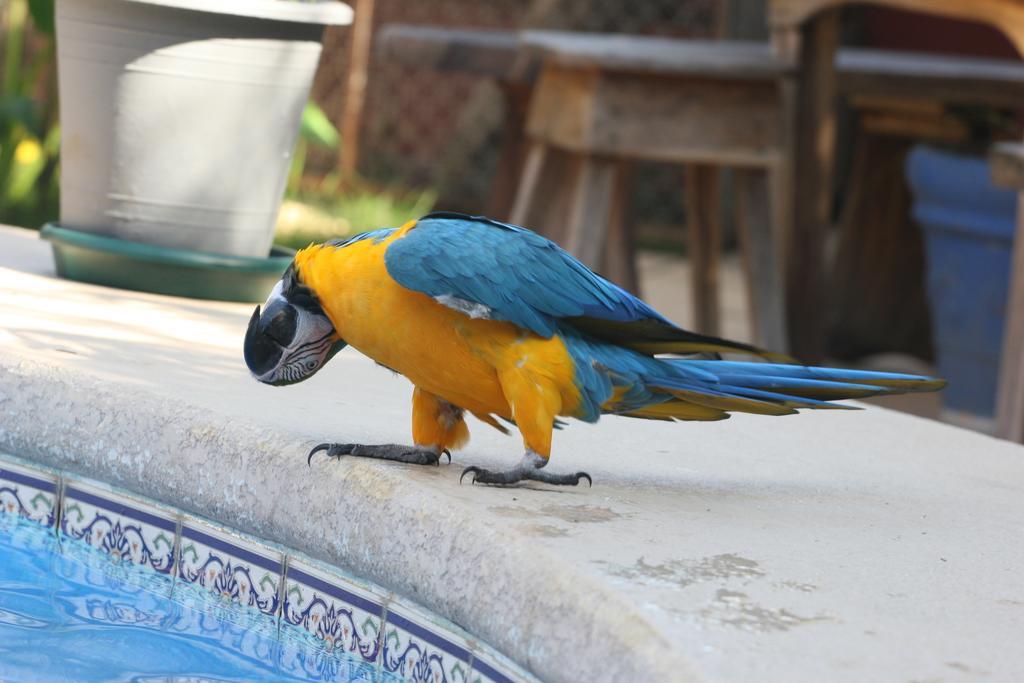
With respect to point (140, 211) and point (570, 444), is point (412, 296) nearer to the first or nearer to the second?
point (570, 444)

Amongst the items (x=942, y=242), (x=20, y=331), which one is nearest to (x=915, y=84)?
(x=942, y=242)

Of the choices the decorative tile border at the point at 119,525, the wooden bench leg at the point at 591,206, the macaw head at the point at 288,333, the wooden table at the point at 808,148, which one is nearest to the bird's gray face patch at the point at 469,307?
the macaw head at the point at 288,333

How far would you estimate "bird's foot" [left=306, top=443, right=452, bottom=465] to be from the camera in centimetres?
141

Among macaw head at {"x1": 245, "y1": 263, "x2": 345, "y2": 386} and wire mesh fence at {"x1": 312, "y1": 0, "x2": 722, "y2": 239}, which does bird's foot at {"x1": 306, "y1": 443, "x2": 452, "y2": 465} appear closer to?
macaw head at {"x1": 245, "y1": 263, "x2": 345, "y2": 386}

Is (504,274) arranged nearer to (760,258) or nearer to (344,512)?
(344,512)

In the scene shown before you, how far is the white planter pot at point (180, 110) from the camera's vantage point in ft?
7.36

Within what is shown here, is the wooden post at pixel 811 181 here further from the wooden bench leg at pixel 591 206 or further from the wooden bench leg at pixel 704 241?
the wooden bench leg at pixel 591 206

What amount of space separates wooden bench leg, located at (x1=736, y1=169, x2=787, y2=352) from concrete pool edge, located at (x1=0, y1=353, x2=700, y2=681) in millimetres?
1868

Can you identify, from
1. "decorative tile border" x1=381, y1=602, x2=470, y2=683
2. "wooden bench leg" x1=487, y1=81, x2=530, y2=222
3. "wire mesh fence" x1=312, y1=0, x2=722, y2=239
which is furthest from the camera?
"wire mesh fence" x1=312, y1=0, x2=722, y2=239

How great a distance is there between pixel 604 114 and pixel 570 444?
1392 mm

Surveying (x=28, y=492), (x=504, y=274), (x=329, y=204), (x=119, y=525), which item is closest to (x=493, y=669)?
(x=504, y=274)

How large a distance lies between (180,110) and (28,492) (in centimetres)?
88

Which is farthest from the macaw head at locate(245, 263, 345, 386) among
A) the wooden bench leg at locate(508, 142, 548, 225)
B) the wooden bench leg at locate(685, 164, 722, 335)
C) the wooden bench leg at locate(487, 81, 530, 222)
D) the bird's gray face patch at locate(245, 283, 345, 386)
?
the wooden bench leg at locate(487, 81, 530, 222)

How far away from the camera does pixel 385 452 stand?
4.72 ft
